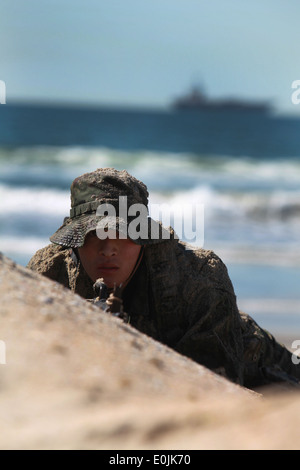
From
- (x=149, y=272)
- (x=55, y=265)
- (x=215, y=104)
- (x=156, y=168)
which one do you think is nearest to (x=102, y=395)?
(x=149, y=272)

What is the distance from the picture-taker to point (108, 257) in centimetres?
321

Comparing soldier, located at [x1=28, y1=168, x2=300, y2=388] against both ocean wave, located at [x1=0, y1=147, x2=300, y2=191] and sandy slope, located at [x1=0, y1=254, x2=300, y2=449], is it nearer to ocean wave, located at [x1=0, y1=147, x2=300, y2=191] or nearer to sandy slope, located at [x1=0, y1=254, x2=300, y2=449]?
sandy slope, located at [x1=0, y1=254, x2=300, y2=449]

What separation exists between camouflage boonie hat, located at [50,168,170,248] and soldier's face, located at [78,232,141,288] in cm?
5

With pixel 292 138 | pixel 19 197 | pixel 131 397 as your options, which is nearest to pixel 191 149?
pixel 292 138

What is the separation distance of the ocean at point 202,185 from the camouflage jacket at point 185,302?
142 inches

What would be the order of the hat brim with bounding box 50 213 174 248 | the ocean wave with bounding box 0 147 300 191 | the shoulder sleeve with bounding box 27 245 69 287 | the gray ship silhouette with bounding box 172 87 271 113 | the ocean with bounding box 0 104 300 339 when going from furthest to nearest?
1. the gray ship silhouette with bounding box 172 87 271 113
2. the ocean wave with bounding box 0 147 300 191
3. the ocean with bounding box 0 104 300 339
4. the shoulder sleeve with bounding box 27 245 69 287
5. the hat brim with bounding box 50 213 174 248

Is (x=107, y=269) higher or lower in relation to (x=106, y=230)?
lower

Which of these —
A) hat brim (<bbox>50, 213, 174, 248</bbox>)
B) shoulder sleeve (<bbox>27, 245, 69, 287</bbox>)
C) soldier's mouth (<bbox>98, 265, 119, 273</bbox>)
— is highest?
hat brim (<bbox>50, 213, 174, 248</bbox>)

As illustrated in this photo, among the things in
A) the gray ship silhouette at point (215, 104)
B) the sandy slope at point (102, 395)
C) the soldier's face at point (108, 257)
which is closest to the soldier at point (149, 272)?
→ the soldier's face at point (108, 257)

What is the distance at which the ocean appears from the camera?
9.02 metres

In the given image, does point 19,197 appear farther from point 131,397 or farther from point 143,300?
point 131,397

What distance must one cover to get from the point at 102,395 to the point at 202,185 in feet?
52.5

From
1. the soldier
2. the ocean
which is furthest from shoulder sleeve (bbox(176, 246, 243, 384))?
the ocean

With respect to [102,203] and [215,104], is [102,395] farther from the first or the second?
[215,104]
